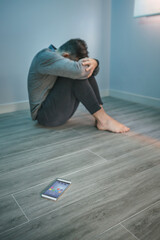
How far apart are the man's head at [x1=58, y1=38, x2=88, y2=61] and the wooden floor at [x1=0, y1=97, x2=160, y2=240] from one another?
596mm

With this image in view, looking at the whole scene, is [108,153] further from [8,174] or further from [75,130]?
[8,174]

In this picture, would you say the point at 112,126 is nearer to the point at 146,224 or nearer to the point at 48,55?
the point at 48,55

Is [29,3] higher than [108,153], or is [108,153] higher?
[29,3]

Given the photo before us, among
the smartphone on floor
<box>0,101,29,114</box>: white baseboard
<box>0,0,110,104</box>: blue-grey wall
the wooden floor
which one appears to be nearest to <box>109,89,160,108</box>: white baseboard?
the wooden floor

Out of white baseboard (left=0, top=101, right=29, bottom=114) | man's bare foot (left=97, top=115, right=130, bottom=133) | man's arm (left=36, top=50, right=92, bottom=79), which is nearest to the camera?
man's arm (left=36, top=50, right=92, bottom=79)

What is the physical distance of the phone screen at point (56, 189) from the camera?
42.3 inches

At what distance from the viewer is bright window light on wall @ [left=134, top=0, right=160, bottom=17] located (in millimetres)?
2354

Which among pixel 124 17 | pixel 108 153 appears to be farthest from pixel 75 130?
pixel 124 17

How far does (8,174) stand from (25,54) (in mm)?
1593

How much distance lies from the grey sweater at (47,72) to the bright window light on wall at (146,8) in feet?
3.57

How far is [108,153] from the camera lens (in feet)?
4.89

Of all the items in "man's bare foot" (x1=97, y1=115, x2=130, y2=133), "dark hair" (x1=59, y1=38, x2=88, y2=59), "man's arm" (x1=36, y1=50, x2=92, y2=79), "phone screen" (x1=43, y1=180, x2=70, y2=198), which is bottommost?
"man's bare foot" (x1=97, y1=115, x2=130, y2=133)

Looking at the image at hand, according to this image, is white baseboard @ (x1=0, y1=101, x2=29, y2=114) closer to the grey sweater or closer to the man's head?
the grey sweater

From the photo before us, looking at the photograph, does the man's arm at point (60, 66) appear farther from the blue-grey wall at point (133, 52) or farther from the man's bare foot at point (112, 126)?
the blue-grey wall at point (133, 52)
